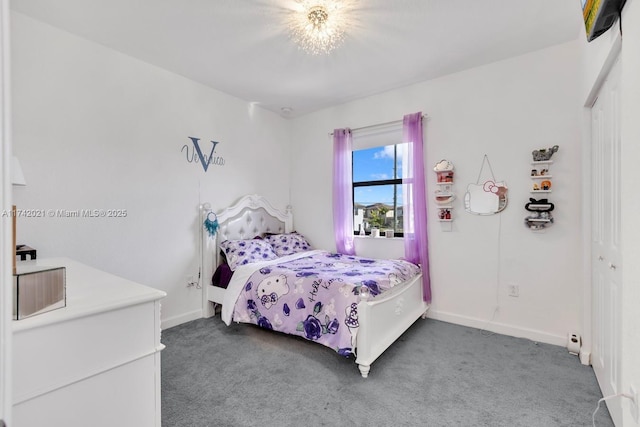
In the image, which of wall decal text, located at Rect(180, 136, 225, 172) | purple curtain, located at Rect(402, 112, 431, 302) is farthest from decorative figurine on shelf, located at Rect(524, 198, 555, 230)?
wall decal text, located at Rect(180, 136, 225, 172)

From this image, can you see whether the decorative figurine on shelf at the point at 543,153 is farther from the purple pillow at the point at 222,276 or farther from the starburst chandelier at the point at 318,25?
the purple pillow at the point at 222,276

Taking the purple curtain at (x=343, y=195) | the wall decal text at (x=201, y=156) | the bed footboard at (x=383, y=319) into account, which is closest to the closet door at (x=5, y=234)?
the bed footboard at (x=383, y=319)

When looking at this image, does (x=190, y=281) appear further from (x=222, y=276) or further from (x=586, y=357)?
(x=586, y=357)

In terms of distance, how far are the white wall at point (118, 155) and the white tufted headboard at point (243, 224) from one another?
0.41 feet

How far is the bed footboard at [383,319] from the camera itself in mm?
2092

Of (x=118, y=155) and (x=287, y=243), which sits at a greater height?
(x=118, y=155)

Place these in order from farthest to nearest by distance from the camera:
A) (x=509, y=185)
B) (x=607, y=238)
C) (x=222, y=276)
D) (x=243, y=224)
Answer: (x=243, y=224) → (x=222, y=276) → (x=509, y=185) → (x=607, y=238)

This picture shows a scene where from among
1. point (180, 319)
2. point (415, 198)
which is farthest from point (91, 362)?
point (415, 198)

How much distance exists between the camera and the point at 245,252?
10.6 ft

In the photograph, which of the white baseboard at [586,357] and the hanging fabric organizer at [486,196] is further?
the hanging fabric organizer at [486,196]

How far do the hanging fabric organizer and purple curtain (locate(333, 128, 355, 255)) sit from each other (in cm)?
134

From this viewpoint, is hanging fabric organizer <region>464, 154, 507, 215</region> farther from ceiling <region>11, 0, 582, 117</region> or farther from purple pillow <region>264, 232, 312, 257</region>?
purple pillow <region>264, 232, 312, 257</region>

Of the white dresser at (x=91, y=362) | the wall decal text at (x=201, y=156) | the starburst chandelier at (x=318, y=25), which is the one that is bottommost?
the white dresser at (x=91, y=362)

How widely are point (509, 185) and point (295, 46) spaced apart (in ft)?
7.54
